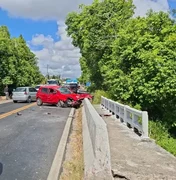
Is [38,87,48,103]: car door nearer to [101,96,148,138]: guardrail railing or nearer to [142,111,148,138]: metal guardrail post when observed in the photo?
[101,96,148,138]: guardrail railing

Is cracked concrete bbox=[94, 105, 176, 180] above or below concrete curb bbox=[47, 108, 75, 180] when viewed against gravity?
above

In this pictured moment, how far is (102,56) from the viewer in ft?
100

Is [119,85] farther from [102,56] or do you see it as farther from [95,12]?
[95,12]

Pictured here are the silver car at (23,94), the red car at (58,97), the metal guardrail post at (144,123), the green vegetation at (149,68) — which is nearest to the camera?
the metal guardrail post at (144,123)

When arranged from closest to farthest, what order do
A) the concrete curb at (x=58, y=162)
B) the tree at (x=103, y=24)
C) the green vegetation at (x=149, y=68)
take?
the concrete curb at (x=58, y=162) < the green vegetation at (x=149, y=68) < the tree at (x=103, y=24)

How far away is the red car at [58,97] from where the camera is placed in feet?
82.1

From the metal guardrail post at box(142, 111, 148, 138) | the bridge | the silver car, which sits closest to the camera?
the bridge

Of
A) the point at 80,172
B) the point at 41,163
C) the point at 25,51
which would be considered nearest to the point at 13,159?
the point at 41,163

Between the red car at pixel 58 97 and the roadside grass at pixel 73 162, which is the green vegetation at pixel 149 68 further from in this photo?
the roadside grass at pixel 73 162

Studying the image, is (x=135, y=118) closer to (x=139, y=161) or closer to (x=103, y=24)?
(x=139, y=161)

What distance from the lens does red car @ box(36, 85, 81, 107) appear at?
2503cm

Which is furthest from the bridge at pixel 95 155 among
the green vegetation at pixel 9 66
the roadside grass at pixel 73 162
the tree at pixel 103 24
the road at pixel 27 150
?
the green vegetation at pixel 9 66

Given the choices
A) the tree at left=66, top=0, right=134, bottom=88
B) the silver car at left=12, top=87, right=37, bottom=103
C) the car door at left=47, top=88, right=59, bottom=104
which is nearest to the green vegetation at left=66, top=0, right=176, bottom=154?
the car door at left=47, top=88, right=59, bottom=104

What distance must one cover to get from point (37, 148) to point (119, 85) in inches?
481
